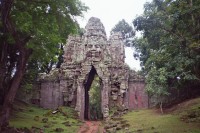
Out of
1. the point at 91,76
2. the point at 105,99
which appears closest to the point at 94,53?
the point at 91,76

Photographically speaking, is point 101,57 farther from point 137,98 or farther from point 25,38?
point 25,38

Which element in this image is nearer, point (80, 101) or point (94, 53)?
point (80, 101)

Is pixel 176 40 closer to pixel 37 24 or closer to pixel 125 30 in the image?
pixel 37 24

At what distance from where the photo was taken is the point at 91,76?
107ft

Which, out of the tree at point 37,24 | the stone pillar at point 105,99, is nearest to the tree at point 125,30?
the stone pillar at point 105,99

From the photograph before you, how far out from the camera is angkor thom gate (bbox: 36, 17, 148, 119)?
29969mm

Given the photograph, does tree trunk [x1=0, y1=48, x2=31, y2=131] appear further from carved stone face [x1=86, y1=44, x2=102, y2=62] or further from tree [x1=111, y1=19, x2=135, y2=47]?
tree [x1=111, y1=19, x2=135, y2=47]

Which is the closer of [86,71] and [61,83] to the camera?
[86,71]

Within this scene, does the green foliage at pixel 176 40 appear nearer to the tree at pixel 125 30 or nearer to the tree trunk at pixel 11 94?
the tree trunk at pixel 11 94

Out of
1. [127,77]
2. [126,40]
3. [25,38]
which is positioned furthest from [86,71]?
[126,40]

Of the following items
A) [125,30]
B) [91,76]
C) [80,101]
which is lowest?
[80,101]

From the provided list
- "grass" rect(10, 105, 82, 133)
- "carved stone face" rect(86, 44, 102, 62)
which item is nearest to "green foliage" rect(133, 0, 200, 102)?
"carved stone face" rect(86, 44, 102, 62)

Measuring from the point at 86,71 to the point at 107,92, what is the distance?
3.53m

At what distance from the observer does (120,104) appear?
98.0ft
